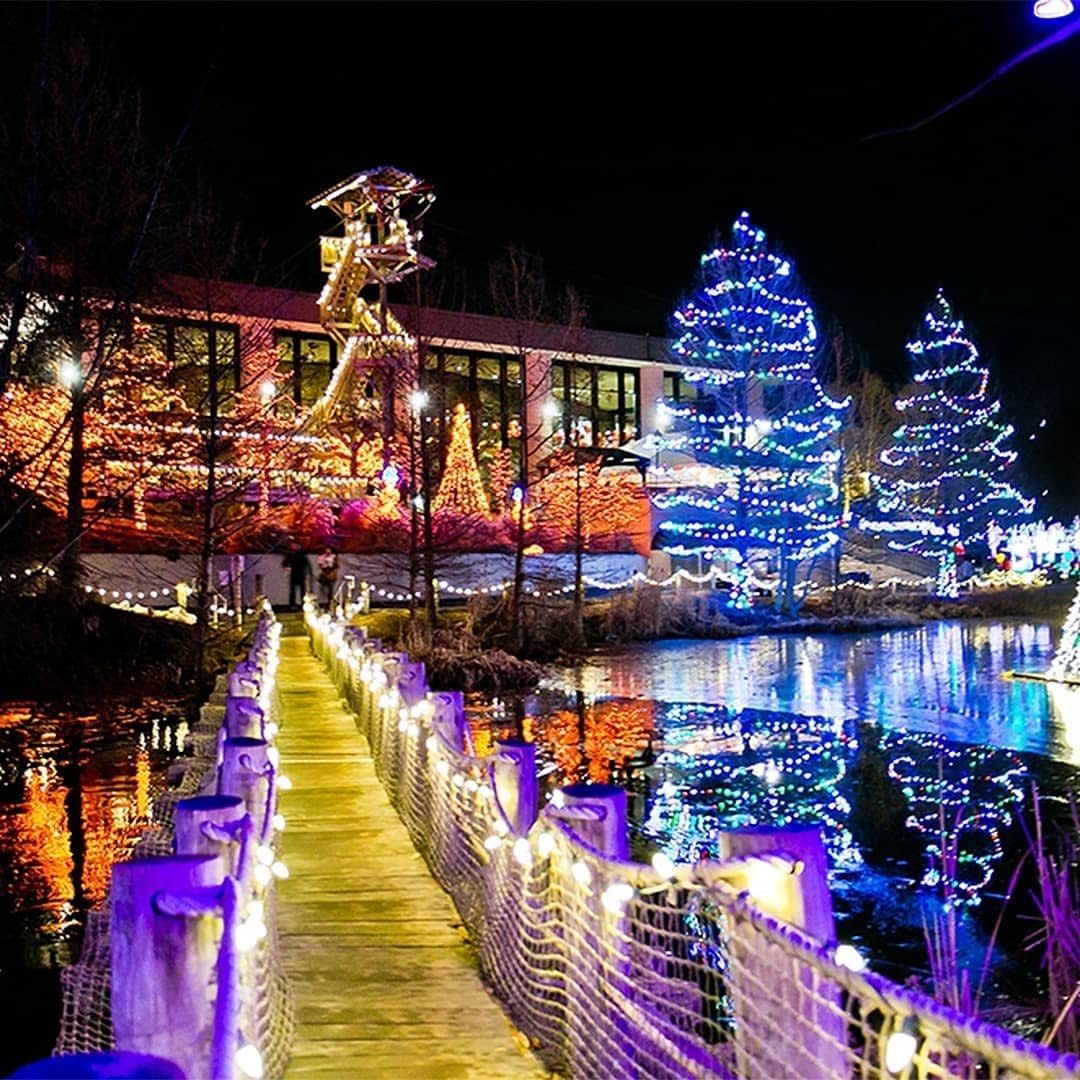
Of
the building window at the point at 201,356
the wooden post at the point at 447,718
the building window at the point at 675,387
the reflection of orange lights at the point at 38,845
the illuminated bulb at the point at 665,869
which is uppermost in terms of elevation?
the building window at the point at 675,387

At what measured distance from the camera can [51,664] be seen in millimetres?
19516

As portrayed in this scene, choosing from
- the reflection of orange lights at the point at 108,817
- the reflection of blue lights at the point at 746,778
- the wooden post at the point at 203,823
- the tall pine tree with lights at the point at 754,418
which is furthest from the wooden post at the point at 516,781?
the tall pine tree with lights at the point at 754,418

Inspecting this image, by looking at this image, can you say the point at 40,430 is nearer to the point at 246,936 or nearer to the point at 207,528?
the point at 207,528

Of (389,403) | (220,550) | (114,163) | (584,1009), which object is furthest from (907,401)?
(584,1009)

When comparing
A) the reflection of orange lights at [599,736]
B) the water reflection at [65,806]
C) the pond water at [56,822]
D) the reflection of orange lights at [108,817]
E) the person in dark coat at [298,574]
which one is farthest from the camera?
the person in dark coat at [298,574]

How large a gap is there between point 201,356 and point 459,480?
7.40 metres

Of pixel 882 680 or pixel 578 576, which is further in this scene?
pixel 578 576

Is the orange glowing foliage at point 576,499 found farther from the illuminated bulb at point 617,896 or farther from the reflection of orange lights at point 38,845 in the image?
the illuminated bulb at point 617,896

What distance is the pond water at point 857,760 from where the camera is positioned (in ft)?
28.3

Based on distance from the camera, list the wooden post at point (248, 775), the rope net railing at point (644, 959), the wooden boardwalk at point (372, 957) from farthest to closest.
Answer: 1. the wooden post at point (248, 775)
2. the wooden boardwalk at point (372, 957)
3. the rope net railing at point (644, 959)

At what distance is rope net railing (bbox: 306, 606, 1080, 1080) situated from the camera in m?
2.76

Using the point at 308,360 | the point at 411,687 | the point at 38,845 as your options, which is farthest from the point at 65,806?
the point at 308,360

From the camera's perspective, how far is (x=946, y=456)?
44969 mm

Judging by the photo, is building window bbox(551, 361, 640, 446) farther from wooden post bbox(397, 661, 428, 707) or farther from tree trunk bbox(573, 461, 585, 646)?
wooden post bbox(397, 661, 428, 707)
